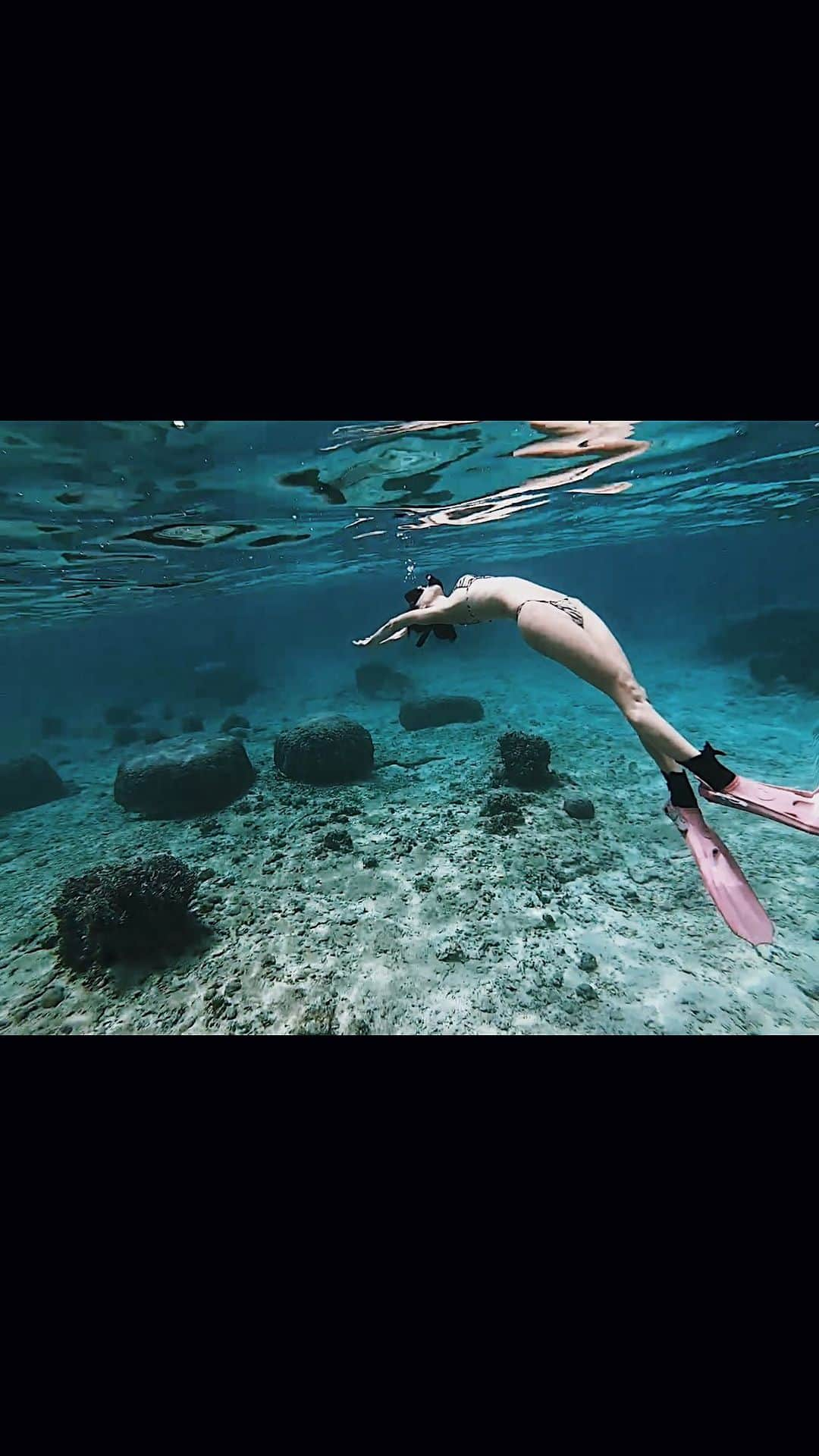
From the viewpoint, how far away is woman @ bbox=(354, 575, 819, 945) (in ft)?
12.3

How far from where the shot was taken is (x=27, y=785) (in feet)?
53.8

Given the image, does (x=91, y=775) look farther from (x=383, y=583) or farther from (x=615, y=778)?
(x=383, y=583)

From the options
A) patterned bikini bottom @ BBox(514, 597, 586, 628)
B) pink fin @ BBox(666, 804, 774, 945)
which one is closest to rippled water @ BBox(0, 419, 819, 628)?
patterned bikini bottom @ BBox(514, 597, 586, 628)

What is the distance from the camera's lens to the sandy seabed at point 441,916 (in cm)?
575

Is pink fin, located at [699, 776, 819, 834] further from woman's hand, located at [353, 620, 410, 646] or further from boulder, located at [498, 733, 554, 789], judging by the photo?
boulder, located at [498, 733, 554, 789]

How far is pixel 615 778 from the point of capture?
12109mm

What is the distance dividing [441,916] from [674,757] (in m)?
4.65

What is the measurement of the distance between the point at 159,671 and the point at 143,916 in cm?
4592

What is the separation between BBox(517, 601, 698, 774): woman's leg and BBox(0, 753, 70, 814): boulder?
17.6 meters

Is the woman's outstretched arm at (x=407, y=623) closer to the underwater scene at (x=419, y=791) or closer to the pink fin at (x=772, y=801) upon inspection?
the underwater scene at (x=419, y=791)

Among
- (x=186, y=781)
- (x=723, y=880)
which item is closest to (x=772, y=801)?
(x=723, y=880)

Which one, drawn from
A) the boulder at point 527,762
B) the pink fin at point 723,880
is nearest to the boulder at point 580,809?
the boulder at point 527,762

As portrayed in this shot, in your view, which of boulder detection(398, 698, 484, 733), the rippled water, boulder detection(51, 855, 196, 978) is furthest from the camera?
boulder detection(398, 698, 484, 733)
